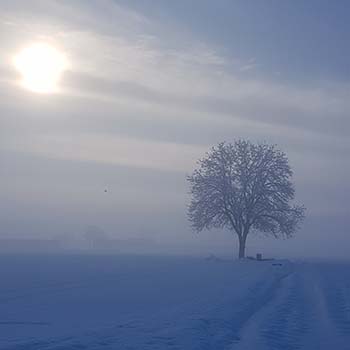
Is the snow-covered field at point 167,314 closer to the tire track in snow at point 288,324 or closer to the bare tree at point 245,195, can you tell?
the tire track in snow at point 288,324

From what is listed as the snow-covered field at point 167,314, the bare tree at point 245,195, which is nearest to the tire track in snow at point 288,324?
the snow-covered field at point 167,314

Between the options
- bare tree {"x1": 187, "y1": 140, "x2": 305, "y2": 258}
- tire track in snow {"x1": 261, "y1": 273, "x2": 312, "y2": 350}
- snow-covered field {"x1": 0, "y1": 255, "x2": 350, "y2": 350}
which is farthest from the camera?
bare tree {"x1": 187, "y1": 140, "x2": 305, "y2": 258}

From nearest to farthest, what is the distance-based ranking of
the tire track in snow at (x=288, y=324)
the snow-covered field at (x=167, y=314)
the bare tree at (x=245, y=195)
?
the snow-covered field at (x=167, y=314)
the tire track in snow at (x=288, y=324)
the bare tree at (x=245, y=195)

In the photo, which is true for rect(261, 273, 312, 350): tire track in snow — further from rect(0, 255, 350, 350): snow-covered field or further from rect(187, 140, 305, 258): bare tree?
rect(187, 140, 305, 258): bare tree

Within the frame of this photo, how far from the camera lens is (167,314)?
1605cm

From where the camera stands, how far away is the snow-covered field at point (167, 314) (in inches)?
480

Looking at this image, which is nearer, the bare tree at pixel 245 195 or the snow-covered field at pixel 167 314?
the snow-covered field at pixel 167 314

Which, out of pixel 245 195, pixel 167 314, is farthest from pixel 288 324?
pixel 245 195

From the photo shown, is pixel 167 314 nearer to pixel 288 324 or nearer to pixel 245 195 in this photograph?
pixel 288 324

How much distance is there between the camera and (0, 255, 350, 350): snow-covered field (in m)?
12.2

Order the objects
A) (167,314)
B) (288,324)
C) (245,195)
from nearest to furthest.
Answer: (288,324) < (167,314) < (245,195)

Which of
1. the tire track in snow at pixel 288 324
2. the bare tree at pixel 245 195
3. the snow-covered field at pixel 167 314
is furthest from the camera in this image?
the bare tree at pixel 245 195

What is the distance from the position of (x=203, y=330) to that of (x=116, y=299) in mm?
6325

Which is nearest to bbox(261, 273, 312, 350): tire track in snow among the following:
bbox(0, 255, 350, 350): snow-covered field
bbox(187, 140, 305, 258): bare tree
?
Answer: bbox(0, 255, 350, 350): snow-covered field
